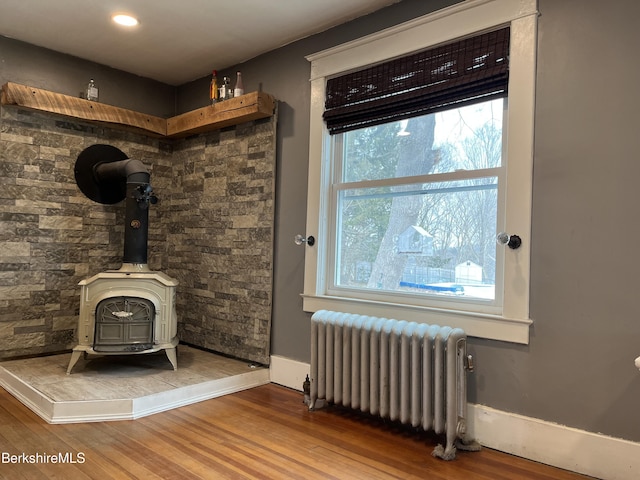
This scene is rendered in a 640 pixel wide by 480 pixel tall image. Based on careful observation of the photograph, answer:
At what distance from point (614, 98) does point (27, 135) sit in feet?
12.4

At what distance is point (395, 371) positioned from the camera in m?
2.47

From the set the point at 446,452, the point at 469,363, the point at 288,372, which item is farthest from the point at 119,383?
the point at 469,363

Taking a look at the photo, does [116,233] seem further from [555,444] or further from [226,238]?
[555,444]

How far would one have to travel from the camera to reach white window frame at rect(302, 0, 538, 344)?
228 centimetres

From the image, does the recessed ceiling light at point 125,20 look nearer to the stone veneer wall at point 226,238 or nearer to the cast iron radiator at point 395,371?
the stone veneer wall at point 226,238

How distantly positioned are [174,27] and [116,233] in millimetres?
1778

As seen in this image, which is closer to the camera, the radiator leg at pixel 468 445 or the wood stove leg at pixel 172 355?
the radiator leg at pixel 468 445

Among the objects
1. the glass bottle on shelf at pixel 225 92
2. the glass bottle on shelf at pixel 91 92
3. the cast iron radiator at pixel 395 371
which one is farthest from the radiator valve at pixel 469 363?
the glass bottle on shelf at pixel 91 92

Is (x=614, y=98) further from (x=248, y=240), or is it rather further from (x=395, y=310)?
(x=248, y=240)

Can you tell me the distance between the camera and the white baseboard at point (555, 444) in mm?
2004

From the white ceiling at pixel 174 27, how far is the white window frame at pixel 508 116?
0.92 feet

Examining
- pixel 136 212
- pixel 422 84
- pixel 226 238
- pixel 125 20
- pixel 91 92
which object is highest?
pixel 125 20

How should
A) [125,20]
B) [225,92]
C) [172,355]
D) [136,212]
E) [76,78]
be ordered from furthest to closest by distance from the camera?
[76,78] → [225,92] → [136,212] → [172,355] → [125,20]

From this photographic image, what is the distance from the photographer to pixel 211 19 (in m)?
3.08
